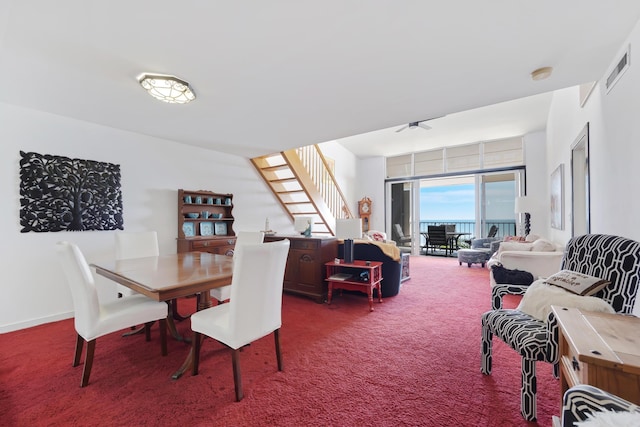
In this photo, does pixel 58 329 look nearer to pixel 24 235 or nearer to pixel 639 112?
pixel 24 235

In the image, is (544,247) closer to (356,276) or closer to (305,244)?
(356,276)

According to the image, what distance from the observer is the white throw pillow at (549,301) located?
1.41 metres

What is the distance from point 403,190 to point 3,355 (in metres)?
8.30

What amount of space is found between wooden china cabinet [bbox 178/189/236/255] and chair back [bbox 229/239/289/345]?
8.48 ft

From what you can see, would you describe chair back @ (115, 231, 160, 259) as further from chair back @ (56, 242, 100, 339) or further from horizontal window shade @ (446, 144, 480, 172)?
horizontal window shade @ (446, 144, 480, 172)

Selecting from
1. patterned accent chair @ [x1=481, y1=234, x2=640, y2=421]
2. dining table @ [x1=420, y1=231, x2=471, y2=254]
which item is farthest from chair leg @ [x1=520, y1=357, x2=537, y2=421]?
dining table @ [x1=420, y1=231, x2=471, y2=254]

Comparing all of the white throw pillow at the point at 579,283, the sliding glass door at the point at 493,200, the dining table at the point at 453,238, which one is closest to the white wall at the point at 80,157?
the white throw pillow at the point at 579,283

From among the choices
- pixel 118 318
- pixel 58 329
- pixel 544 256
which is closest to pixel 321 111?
pixel 118 318

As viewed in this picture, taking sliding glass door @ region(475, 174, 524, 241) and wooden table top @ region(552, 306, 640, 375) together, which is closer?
wooden table top @ region(552, 306, 640, 375)

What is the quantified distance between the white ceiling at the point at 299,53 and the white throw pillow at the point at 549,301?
5.31 feet

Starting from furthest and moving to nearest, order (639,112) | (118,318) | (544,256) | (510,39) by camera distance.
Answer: (544,256)
(118,318)
(510,39)
(639,112)

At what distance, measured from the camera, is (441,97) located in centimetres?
264

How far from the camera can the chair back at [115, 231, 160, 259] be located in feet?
9.37

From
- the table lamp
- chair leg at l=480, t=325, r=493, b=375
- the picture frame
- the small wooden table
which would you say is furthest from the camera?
the picture frame
